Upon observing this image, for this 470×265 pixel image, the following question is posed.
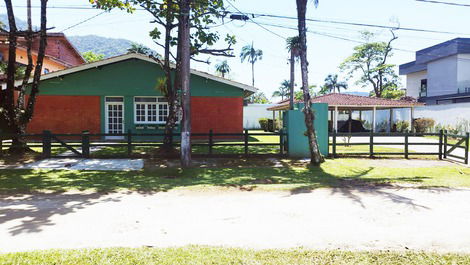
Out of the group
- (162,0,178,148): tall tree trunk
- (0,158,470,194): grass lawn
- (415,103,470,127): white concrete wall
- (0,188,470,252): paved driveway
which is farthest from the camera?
(415,103,470,127): white concrete wall

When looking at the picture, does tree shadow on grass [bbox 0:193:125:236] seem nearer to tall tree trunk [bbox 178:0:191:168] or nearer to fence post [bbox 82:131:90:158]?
tall tree trunk [bbox 178:0:191:168]

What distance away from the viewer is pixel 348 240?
179 inches

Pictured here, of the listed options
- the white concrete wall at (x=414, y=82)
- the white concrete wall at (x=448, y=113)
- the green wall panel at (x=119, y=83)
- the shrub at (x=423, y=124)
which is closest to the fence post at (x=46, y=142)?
the green wall panel at (x=119, y=83)

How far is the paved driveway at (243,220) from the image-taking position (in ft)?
14.5

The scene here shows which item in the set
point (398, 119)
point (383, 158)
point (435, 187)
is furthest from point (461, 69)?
point (435, 187)

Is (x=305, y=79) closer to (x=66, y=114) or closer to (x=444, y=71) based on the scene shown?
(x=66, y=114)

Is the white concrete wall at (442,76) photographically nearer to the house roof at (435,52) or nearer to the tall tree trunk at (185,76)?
the house roof at (435,52)

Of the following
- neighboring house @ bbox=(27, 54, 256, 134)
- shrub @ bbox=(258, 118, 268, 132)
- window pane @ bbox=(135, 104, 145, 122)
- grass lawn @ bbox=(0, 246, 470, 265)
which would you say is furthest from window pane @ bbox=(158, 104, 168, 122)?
grass lawn @ bbox=(0, 246, 470, 265)

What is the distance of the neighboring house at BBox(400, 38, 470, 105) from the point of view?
3347 centimetres

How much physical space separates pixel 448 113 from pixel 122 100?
23138mm

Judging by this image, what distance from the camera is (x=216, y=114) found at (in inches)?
788

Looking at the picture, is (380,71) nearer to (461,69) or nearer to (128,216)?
(461,69)

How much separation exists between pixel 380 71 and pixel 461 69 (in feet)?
37.6

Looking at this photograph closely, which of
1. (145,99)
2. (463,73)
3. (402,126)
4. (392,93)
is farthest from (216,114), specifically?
(392,93)
